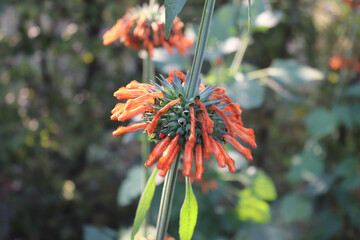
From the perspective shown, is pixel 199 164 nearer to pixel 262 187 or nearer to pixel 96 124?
pixel 262 187

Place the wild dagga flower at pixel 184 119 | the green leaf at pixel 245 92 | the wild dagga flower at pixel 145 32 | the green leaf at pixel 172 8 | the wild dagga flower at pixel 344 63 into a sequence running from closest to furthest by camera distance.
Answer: the green leaf at pixel 172 8 < the wild dagga flower at pixel 184 119 < the wild dagga flower at pixel 145 32 < the green leaf at pixel 245 92 < the wild dagga flower at pixel 344 63

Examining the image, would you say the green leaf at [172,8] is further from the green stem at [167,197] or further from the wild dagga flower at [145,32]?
the wild dagga flower at [145,32]

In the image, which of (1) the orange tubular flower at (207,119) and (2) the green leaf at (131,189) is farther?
(2) the green leaf at (131,189)

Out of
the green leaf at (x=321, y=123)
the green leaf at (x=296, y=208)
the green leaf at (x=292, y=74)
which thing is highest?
the green leaf at (x=292, y=74)

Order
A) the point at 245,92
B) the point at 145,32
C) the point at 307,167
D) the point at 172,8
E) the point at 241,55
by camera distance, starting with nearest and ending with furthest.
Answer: the point at 172,8
the point at 145,32
the point at 245,92
the point at 241,55
the point at 307,167

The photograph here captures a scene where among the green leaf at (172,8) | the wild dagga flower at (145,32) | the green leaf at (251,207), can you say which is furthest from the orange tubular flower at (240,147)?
the green leaf at (251,207)

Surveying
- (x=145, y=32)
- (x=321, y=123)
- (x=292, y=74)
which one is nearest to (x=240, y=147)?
(x=145, y=32)

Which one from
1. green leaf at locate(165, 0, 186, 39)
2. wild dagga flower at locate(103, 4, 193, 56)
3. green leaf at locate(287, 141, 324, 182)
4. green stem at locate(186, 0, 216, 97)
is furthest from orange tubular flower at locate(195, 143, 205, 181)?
green leaf at locate(287, 141, 324, 182)
